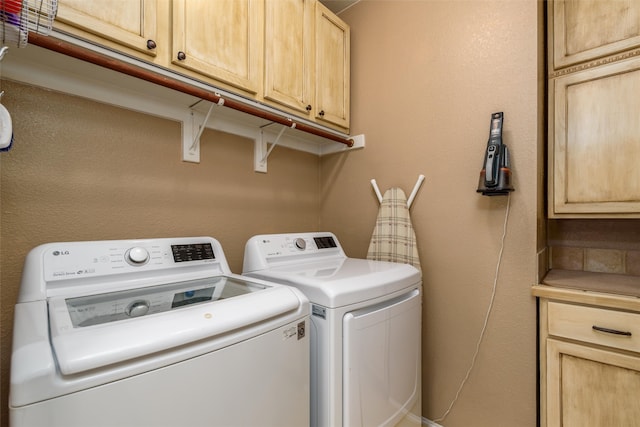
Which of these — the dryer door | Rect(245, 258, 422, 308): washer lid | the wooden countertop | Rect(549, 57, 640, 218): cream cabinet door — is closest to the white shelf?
Rect(245, 258, 422, 308): washer lid

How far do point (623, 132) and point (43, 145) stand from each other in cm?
241

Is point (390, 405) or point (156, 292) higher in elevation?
point (156, 292)

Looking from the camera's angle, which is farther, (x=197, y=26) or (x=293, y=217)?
(x=293, y=217)

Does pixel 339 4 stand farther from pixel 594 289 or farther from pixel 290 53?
pixel 594 289

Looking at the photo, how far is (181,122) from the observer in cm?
154

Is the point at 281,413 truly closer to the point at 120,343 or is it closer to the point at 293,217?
the point at 120,343

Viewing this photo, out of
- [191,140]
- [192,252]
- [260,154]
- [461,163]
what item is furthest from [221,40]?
[461,163]

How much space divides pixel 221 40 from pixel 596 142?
1.75 m

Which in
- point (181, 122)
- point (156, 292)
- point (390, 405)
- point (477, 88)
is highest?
point (477, 88)

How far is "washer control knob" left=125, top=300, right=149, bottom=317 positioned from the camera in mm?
849

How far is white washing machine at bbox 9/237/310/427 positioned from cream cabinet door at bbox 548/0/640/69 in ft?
5.63

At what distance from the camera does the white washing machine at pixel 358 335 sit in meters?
1.08

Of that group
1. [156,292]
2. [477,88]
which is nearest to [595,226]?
[477,88]

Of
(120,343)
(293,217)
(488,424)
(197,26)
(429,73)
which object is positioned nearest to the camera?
(120,343)
